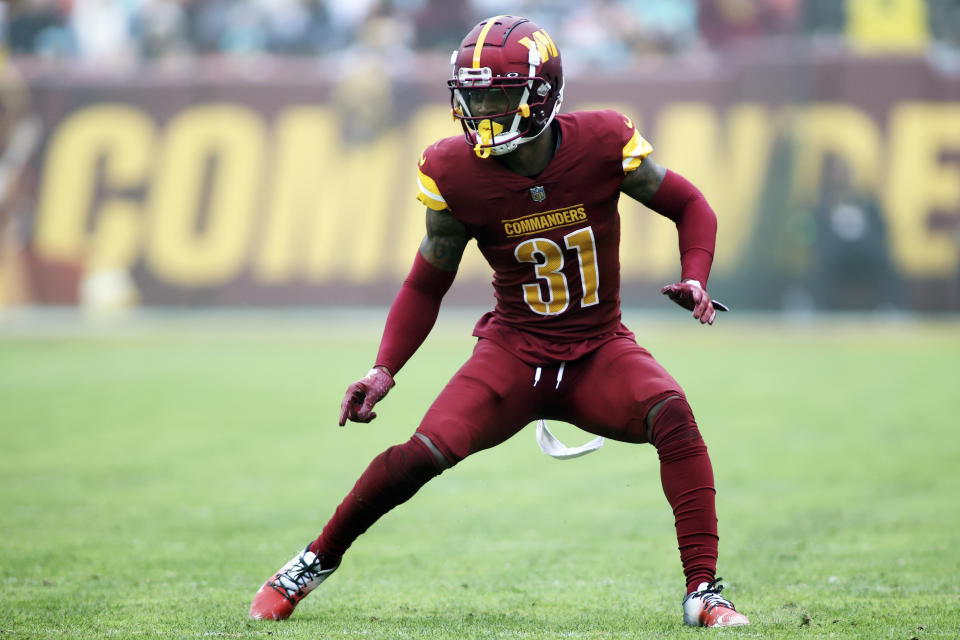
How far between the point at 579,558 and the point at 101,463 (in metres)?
3.94

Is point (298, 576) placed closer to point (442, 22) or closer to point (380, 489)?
point (380, 489)

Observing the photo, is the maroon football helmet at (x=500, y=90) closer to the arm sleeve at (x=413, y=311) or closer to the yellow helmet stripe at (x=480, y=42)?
the yellow helmet stripe at (x=480, y=42)

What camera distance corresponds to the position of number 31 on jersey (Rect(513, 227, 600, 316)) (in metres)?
4.30

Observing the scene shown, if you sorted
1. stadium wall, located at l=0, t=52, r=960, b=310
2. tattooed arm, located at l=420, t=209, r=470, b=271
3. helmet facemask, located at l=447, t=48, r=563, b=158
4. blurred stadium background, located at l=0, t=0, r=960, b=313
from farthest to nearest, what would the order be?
blurred stadium background, located at l=0, t=0, r=960, b=313 < stadium wall, located at l=0, t=52, r=960, b=310 < tattooed arm, located at l=420, t=209, r=470, b=271 < helmet facemask, located at l=447, t=48, r=563, b=158

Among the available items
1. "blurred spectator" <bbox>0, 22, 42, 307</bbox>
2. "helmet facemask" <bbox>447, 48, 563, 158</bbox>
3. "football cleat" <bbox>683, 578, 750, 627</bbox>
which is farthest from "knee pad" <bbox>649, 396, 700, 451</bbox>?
"blurred spectator" <bbox>0, 22, 42, 307</bbox>

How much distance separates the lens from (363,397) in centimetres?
420

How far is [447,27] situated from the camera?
1848 cm

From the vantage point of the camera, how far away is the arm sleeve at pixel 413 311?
442cm

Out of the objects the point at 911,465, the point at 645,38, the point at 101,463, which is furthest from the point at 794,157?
the point at 101,463

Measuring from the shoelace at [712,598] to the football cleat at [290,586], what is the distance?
1314 mm

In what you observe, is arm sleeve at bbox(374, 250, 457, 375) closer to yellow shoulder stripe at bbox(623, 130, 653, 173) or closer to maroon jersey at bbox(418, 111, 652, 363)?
maroon jersey at bbox(418, 111, 652, 363)

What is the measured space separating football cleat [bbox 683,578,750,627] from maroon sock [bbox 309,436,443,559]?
3.18 feet

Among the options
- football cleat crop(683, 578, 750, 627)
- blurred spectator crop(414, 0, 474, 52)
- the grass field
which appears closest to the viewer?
football cleat crop(683, 578, 750, 627)

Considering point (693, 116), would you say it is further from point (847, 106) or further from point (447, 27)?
point (447, 27)
